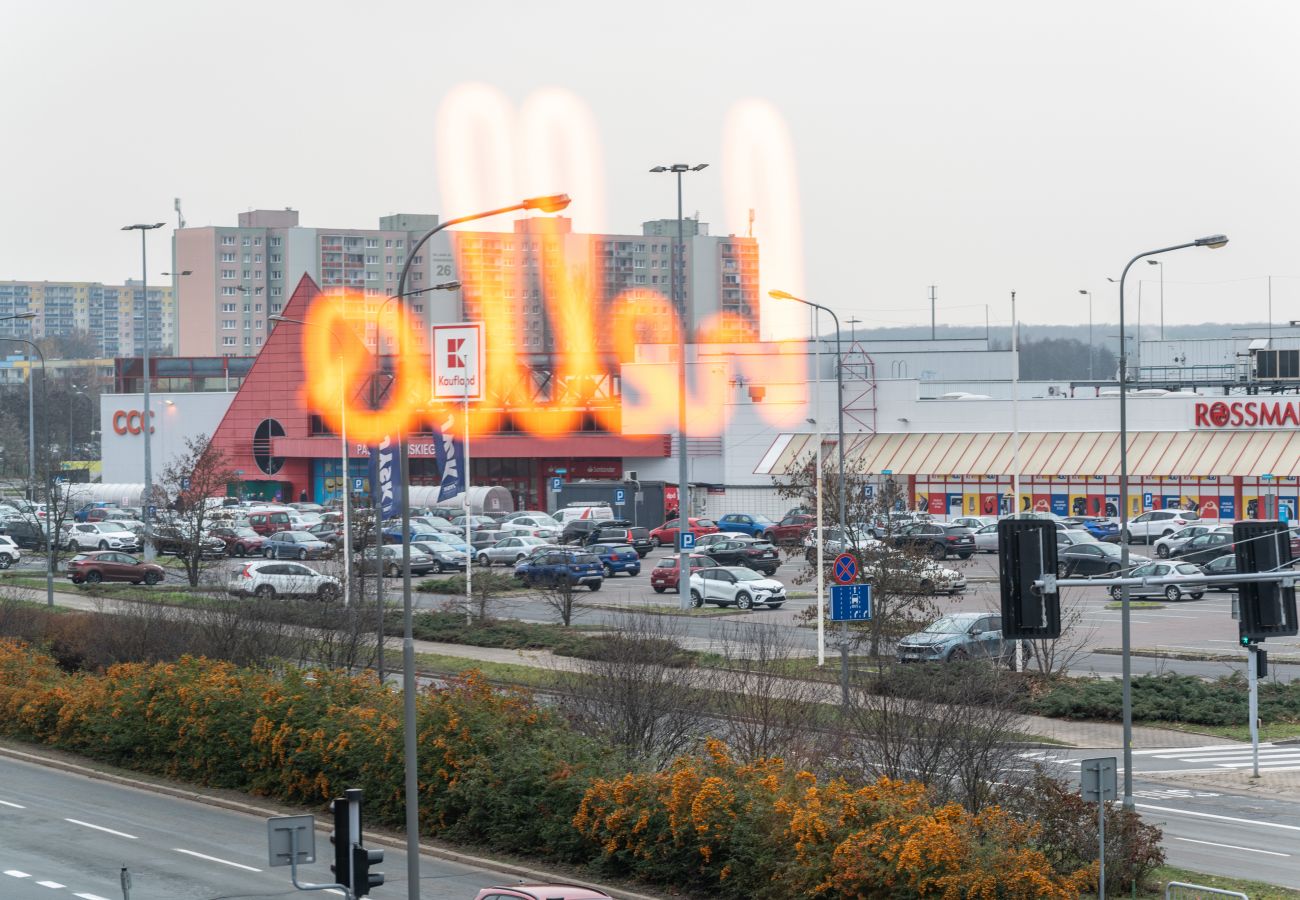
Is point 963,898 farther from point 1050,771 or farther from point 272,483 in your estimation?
point 272,483

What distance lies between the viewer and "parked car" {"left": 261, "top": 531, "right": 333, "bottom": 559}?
6731 cm

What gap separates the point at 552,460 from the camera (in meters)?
95.6

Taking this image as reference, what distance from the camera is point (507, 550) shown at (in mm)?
66812

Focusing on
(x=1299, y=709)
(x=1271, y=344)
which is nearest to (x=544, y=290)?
(x=1271, y=344)

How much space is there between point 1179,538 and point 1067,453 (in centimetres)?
1401

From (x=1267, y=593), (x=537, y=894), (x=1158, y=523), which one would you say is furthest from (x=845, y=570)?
(x=1158, y=523)

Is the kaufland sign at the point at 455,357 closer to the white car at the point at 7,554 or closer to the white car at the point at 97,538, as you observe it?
the white car at the point at 97,538

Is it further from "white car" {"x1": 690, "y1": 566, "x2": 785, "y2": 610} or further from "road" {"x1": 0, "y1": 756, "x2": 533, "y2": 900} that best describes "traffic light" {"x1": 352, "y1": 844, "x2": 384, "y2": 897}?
"white car" {"x1": 690, "y1": 566, "x2": 785, "y2": 610}

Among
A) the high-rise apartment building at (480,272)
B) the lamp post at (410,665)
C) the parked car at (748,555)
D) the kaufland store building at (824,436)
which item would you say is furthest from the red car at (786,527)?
the high-rise apartment building at (480,272)

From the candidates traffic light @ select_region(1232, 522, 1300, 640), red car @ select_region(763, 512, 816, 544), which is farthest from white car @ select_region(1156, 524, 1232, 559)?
traffic light @ select_region(1232, 522, 1300, 640)

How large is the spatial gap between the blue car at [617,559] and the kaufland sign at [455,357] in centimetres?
850

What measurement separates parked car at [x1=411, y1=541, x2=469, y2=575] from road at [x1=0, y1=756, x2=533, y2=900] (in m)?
36.2

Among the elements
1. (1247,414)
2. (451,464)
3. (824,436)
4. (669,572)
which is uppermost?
(1247,414)

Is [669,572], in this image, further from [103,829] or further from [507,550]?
[103,829]
